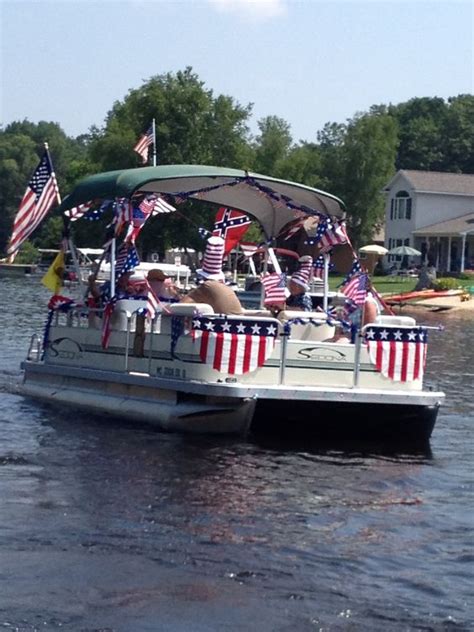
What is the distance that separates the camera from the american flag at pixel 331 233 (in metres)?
16.5

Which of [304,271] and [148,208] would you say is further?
[304,271]

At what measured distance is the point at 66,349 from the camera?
16.7 m

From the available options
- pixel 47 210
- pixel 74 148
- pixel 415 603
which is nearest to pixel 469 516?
pixel 415 603

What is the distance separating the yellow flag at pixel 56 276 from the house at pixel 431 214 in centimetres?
5511

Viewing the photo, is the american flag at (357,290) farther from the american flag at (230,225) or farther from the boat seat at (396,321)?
the american flag at (230,225)

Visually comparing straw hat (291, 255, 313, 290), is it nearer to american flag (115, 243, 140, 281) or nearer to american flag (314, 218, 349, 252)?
american flag (314, 218, 349, 252)

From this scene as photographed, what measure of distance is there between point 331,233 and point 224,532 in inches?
271

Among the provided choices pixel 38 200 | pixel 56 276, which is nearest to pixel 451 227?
pixel 56 276

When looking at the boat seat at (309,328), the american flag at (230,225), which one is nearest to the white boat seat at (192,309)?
the boat seat at (309,328)

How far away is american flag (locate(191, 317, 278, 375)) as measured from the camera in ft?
45.4

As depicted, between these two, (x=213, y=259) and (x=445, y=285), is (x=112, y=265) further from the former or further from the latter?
(x=445, y=285)

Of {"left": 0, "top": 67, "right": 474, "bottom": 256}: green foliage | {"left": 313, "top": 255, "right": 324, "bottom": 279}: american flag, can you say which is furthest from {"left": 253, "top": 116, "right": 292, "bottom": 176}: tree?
{"left": 313, "top": 255, "right": 324, "bottom": 279}: american flag

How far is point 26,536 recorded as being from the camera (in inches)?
392

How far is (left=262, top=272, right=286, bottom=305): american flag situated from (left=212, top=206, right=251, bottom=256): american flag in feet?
6.80
